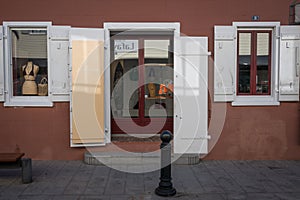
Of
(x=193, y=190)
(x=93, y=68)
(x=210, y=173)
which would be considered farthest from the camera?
(x=93, y=68)

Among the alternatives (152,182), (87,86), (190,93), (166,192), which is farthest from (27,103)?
(166,192)

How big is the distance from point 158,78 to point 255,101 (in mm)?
2295

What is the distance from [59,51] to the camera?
6.52 meters

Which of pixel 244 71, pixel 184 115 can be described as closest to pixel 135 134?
pixel 184 115

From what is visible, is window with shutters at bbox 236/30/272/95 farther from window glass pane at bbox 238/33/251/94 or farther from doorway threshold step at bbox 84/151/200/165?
doorway threshold step at bbox 84/151/200/165

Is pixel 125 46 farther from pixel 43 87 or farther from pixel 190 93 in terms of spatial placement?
pixel 43 87

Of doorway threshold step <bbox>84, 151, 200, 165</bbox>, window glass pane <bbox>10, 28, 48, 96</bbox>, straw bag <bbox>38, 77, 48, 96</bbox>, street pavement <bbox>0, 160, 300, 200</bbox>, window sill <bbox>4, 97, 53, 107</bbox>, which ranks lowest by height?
street pavement <bbox>0, 160, 300, 200</bbox>

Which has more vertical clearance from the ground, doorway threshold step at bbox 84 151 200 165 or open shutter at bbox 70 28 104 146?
open shutter at bbox 70 28 104 146

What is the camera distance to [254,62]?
6863 millimetres

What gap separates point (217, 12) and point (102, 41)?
2546 millimetres

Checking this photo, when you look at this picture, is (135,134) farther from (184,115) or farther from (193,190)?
(193,190)

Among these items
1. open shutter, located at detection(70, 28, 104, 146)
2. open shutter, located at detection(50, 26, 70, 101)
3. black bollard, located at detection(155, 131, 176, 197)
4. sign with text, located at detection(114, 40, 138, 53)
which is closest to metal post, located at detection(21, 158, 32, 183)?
open shutter, located at detection(70, 28, 104, 146)

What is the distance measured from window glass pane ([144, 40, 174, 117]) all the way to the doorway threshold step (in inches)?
50.3

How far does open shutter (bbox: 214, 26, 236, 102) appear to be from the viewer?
6.59 m
